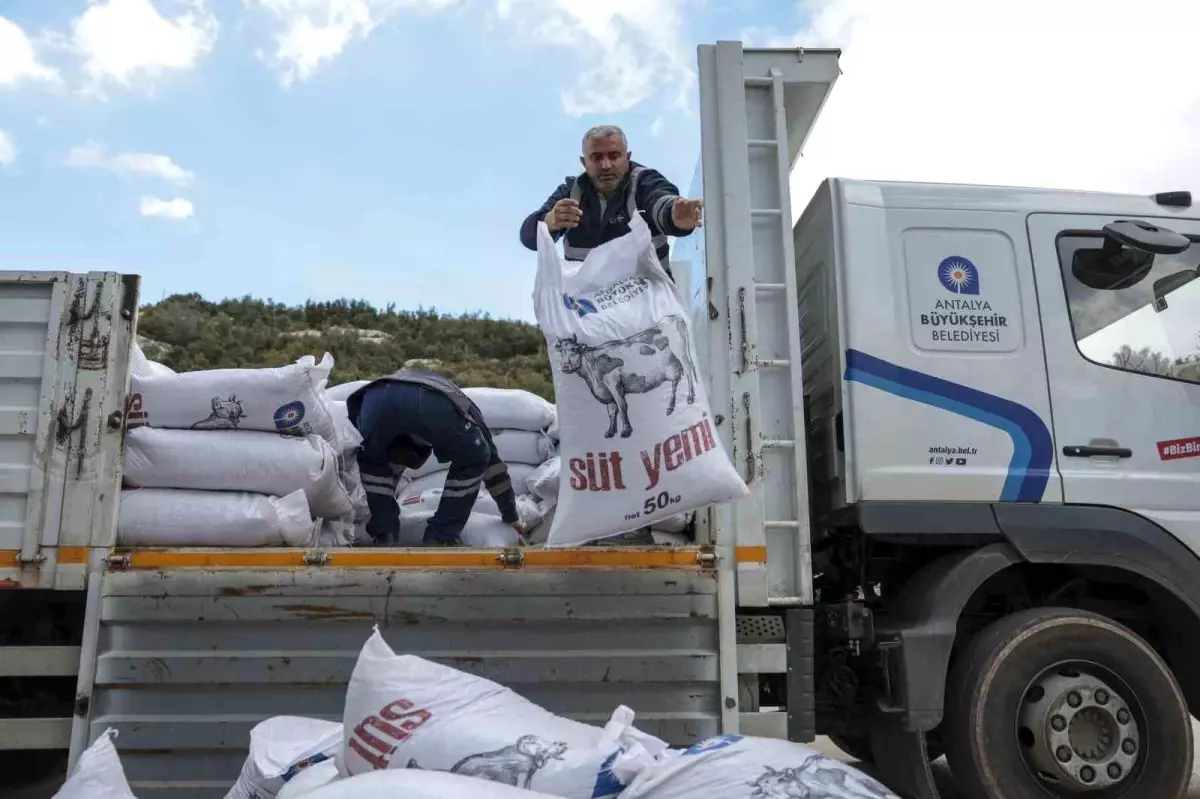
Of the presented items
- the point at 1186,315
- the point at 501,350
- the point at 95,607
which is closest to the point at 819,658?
the point at 1186,315

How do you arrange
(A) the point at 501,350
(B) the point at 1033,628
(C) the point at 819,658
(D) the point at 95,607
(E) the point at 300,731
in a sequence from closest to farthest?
(E) the point at 300,731 < (D) the point at 95,607 < (B) the point at 1033,628 < (C) the point at 819,658 < (A) the point at 501,350

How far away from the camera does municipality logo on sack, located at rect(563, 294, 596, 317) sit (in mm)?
3105

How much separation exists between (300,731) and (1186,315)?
11.7 ft

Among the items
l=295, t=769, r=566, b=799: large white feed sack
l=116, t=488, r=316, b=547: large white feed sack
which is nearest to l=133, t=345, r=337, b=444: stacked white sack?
l=116, t=488, r=316, b=547: large white feed sack

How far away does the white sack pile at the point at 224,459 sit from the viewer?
125 inches

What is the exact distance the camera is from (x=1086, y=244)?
140 inches

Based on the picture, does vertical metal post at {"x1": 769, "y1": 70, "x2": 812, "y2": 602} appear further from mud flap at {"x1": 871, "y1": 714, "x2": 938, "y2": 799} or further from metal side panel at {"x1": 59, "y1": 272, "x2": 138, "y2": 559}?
metal side panel at {"x1": 59, "y1": 272, "x2": 138, "y2": 559}

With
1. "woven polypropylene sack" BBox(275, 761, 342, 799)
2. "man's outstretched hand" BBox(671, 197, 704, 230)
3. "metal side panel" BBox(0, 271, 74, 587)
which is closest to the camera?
"woven polypropylene sack" BBox(275, 761, 342, 799)

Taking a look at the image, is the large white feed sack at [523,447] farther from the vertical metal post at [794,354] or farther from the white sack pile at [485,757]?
the white sack pile at [485,757]

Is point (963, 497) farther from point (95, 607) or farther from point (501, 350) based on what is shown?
point (501, 350)

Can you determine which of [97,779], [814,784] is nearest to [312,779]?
[97,779]

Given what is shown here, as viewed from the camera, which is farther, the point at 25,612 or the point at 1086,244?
the point at 1086,244

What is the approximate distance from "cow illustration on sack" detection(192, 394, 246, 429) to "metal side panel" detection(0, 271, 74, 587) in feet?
1.50

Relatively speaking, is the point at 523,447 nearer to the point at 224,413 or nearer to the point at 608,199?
the point at 608,199
